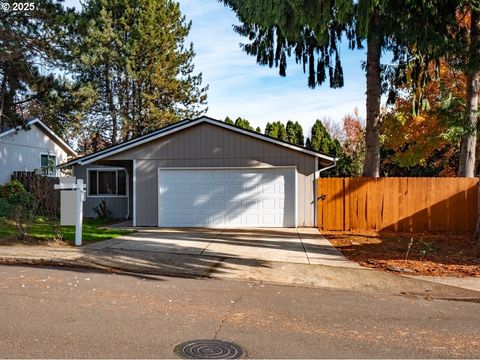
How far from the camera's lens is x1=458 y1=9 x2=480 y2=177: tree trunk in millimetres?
12617

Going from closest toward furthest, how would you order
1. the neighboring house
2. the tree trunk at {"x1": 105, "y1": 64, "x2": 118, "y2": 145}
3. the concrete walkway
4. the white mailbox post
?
the concrete walkway < the white mailbox post < the neighboring house < the tree trunk at {"x1": 105, "y1": 64, "x2": 118, "y2": 145}

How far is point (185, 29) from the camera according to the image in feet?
107

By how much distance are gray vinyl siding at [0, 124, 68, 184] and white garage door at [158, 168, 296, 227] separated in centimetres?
1041

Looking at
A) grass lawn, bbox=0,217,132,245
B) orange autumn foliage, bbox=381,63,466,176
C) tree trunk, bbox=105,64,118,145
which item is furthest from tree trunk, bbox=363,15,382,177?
tree trunk, bbox=105,64,118,145

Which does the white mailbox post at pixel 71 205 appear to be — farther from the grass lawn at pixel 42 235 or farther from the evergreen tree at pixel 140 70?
the evergreen tree at pixel 140 70

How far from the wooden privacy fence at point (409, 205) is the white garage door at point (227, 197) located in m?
1.74

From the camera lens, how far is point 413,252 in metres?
10.8

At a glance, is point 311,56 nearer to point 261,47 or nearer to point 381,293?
point 261,47

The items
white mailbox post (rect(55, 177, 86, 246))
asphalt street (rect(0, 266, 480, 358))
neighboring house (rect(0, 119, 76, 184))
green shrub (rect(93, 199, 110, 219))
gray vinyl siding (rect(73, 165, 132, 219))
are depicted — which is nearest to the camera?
asphalt street (rect(0, 266, 480, 358))

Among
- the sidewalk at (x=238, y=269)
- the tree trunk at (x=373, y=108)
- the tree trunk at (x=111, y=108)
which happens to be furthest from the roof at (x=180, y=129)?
the tree trunk at (x=111, y=108)

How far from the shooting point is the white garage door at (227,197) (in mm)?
15805

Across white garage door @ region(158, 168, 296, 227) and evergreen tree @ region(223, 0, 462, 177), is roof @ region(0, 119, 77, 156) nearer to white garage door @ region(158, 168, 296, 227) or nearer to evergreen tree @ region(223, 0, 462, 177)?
white garage door @ region(158, 168, 296, 227)

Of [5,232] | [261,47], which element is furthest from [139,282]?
[261,47]

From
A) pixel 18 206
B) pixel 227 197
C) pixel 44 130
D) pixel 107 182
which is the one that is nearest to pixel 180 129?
pixel 227 197
